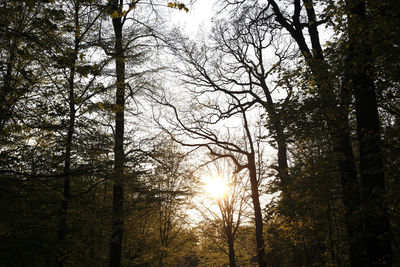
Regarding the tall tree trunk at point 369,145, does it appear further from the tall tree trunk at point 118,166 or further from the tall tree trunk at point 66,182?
the tall tree trunk at point 66,182

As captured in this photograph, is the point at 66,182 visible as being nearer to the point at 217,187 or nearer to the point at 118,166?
the point at 118,166

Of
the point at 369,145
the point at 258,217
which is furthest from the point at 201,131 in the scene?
the point at 369,145

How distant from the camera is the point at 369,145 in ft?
16.5

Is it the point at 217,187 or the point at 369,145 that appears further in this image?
the point at 217,187

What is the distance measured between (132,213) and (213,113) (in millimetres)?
7153

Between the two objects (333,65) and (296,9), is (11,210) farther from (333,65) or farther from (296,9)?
(296,9)

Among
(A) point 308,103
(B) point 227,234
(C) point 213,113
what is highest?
(C) point 213,113

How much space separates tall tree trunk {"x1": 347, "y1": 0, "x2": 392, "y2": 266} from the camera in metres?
4.58

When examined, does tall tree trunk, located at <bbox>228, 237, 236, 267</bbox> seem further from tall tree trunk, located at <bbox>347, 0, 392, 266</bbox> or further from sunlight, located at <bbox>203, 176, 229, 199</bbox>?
tall tree trunk, located at <bbox>347, 0, 392, 266</bbox>

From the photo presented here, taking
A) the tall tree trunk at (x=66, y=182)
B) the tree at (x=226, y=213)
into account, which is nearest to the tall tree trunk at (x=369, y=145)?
the tall tree trunk at (x=66, y=182)

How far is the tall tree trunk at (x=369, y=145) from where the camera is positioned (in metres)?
4.58

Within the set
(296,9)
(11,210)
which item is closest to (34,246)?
(11,210)

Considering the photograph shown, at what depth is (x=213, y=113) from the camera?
14.9 meters

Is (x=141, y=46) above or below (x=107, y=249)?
above
